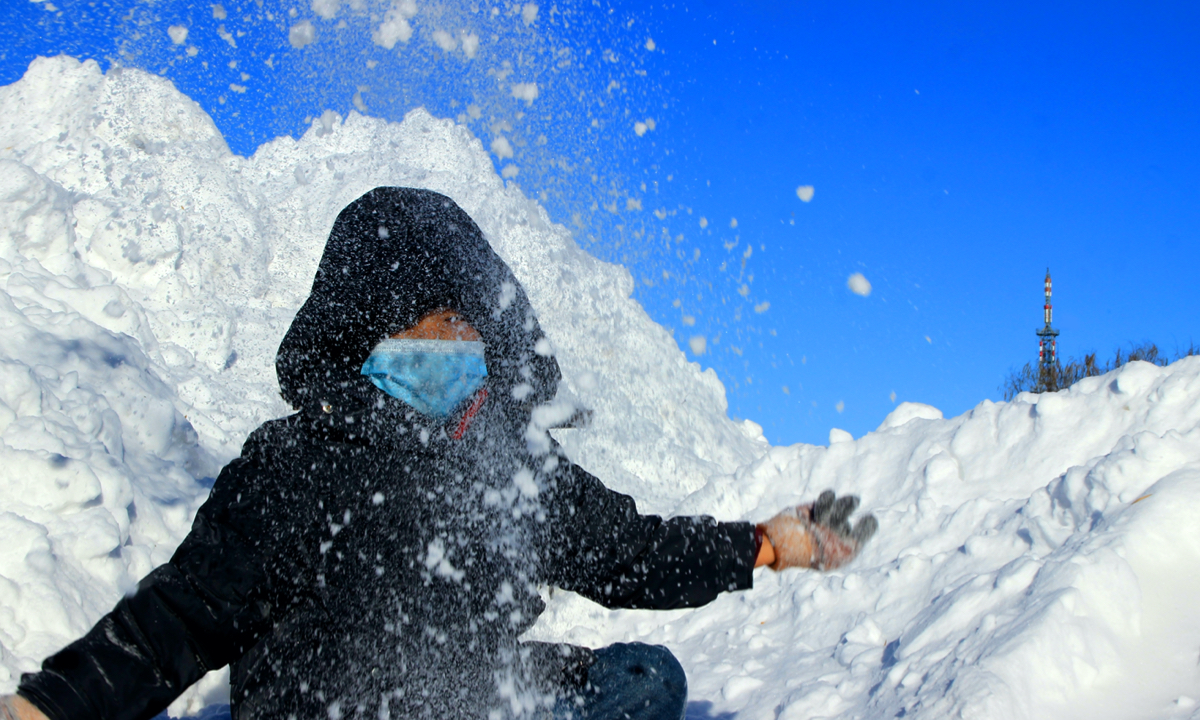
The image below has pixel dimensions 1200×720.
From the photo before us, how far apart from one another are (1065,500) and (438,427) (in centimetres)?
337

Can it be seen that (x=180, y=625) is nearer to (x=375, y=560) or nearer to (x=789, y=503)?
(x=375, y=560)

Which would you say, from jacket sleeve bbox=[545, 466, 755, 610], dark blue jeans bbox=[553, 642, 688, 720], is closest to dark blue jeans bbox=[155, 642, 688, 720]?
dark blue jeans bbox=[553, 642, 688, 720]

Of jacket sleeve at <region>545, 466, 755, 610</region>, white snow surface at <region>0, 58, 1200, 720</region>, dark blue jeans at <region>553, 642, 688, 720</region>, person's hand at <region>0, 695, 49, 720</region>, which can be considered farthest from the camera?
white snow surface at <region>0, 58, 1200, 720</region>

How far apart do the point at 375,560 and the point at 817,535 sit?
1030 mm

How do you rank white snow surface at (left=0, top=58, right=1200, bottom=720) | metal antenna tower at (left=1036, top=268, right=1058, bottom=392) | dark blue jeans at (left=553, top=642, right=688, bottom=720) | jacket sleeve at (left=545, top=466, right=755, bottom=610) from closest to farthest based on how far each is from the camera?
1. jacket sleeve at (left=545, top=466, right=755, bottom=610)
2. dark blue jeans at (left=553, top=642, right=688, bottom=720)
3. white snow surface at (left=0, top=58, right=1200, bottom=720)
4. metal antenna tower at (left=1036, top=268, right=1058, bottom=392)

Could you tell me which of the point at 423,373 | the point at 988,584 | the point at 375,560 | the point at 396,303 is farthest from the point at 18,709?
the point at 988,584

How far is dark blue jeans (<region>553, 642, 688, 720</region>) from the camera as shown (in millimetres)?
2092

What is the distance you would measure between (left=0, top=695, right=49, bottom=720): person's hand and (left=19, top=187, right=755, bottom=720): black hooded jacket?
0.06ft

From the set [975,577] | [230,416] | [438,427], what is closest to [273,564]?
[438,427]

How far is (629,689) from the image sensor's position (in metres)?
2.10

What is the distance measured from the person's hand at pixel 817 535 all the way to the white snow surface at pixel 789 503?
1.36 m

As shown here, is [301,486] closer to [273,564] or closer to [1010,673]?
[273,564]

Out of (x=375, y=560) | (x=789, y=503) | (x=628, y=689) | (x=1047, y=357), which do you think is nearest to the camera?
(x=375, y=560)

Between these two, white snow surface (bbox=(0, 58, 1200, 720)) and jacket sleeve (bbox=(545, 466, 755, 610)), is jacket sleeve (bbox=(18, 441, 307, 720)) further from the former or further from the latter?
white snow surface (bbox=(0, 58, 1200, 720))
